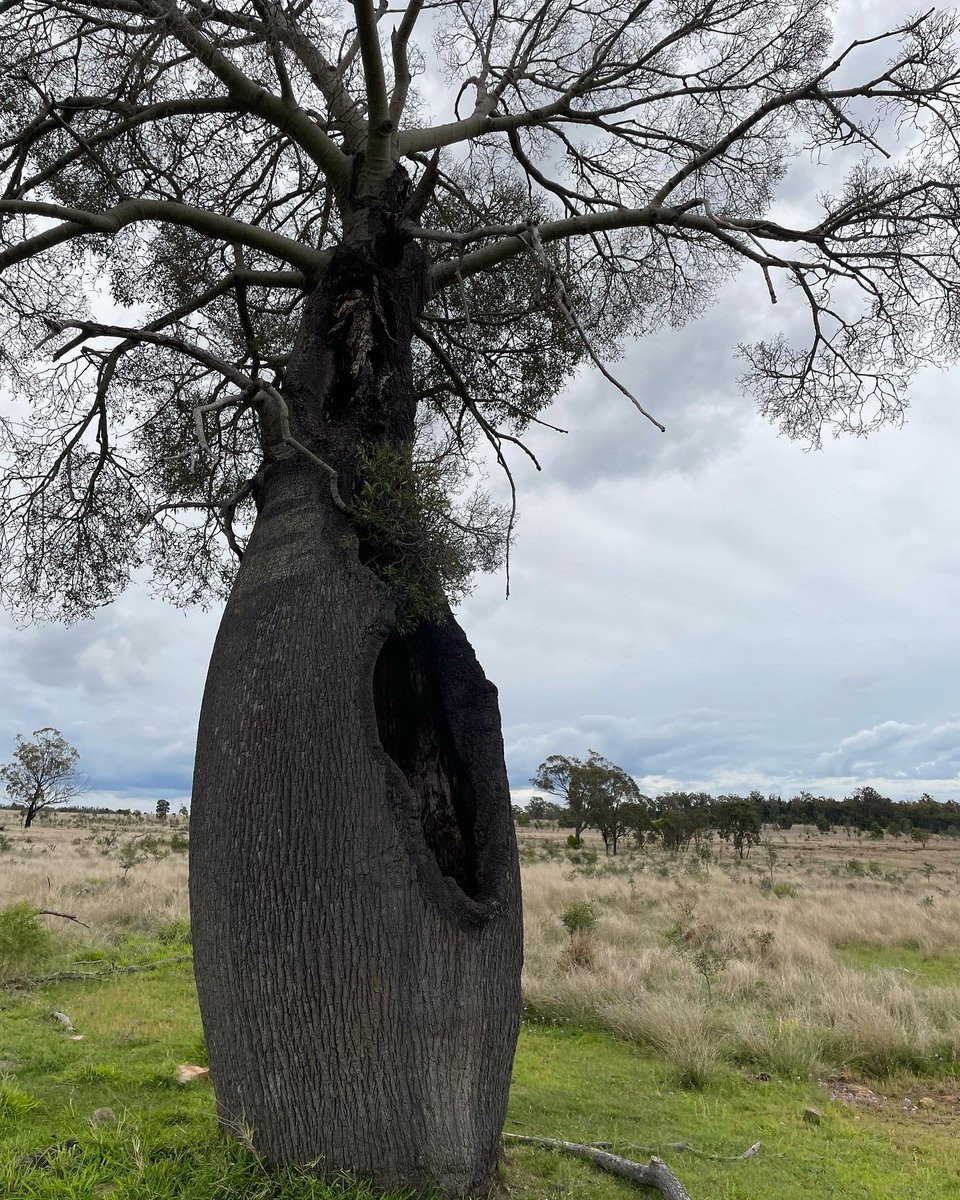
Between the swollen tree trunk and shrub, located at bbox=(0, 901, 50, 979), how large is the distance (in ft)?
21.2

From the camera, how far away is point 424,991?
390cm

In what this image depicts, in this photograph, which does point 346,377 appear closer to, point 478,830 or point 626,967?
point 478,830

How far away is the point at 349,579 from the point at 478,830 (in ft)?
5.15

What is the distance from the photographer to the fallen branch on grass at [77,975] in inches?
360

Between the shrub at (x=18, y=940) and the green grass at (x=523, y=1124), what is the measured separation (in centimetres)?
58

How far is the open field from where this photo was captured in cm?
441

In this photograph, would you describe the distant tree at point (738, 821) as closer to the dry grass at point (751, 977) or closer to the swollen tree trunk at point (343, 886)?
the dry grass at point (751, 977)

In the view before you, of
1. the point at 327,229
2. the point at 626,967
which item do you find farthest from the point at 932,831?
the point at 327,229

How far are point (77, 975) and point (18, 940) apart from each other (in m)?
0.79

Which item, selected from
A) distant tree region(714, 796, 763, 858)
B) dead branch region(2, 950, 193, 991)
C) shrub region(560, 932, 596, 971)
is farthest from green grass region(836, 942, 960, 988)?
distant tree region(714, 796, 763, 858)

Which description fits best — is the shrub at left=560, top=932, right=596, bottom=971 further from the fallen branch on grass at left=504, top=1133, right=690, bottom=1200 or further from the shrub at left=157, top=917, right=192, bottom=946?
the fallen branch on grass at left=504, top=1133, right=690, bottom=1200

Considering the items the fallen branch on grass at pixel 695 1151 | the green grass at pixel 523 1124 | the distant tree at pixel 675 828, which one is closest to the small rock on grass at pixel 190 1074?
the green grass at pixel 523 1124

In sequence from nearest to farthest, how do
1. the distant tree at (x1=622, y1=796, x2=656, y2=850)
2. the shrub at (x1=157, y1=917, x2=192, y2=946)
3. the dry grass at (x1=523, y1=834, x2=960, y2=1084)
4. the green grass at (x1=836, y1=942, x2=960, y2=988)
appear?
the dry grass at (x1=523, y1=834, x2=960, y2=1084), the shrub at (x1=157, y1=917, x2=192, y2=946), the green grass at (x1=836, y1=942, x2=960, y2=988), the distant tree at (x1=622, y1=796, x2=656, y2=850)

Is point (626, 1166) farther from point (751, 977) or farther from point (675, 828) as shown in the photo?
point (675, 828)
